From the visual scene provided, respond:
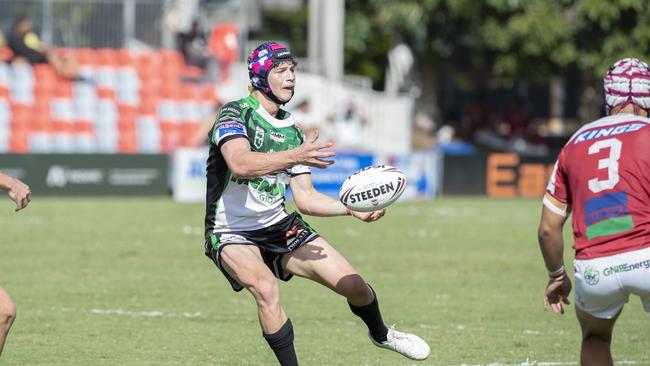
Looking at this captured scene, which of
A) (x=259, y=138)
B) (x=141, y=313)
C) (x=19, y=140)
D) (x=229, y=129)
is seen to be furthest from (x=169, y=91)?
(x=229, y=129)

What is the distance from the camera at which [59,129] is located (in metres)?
27.1

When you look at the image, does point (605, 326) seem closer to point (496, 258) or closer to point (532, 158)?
point (496, 258)

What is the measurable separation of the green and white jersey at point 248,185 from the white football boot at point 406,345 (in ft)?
3.65

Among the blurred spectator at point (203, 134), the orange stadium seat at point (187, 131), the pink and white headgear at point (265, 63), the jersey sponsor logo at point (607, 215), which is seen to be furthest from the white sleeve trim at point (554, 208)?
the orange stadium seat at point (187, 131)

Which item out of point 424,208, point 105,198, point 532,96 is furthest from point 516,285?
point 532,96

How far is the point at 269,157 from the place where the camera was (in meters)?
6.89

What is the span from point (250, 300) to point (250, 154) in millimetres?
4591

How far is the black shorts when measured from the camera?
739 cm

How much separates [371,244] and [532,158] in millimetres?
10639

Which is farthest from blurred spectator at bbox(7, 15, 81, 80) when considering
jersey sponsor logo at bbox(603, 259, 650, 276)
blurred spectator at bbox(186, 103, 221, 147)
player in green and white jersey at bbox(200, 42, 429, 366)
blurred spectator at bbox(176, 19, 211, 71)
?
jersey sponsor logo at bbox(603, 259, 650, 276)

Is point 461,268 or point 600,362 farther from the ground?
point 600,362

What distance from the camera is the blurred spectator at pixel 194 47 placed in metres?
28.5

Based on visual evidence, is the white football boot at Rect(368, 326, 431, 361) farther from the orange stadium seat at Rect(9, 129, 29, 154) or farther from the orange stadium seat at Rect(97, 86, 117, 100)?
the orange stadium seat at Rect(97, 86, 117, 100)

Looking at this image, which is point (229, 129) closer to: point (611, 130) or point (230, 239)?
point (230, 239)
